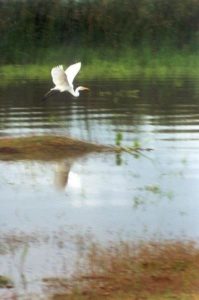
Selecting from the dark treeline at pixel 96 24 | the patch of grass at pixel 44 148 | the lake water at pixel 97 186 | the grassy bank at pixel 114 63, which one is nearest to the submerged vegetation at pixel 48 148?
the patch of grass at pixel 44 148

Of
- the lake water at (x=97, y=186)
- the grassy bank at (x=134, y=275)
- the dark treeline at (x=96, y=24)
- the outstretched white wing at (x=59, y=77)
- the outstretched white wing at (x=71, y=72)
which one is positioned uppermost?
the dark treeline at (x=96, y=24)

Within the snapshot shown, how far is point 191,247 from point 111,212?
1.88 m

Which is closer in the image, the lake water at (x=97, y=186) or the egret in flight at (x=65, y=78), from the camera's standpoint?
the lake water at (x=97, y=186)

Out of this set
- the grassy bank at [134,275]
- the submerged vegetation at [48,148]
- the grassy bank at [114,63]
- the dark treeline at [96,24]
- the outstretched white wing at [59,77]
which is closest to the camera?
the grassy bank at [134,275]

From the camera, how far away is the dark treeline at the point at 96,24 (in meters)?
30.2

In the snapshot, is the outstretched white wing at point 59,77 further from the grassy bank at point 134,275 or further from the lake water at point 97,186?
the grassy bank at point 134,275

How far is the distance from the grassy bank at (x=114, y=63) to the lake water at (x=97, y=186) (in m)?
7.49

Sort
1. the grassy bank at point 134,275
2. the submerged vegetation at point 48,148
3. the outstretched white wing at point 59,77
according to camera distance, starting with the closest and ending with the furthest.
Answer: the grassy bank at point 134,275 → the submerged vegetation at point 48,148 → the outstretched white wing at point 59,77

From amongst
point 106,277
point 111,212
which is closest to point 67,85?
point 111,212

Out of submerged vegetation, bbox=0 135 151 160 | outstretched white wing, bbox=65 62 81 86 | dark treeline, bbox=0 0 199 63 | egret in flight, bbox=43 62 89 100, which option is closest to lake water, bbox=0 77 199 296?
submerged vegetation, bbox=0 135 151 160

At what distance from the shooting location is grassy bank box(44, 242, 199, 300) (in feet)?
21.8

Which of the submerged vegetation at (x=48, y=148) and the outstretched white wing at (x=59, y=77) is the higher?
the outstretched white wing at (x=59, y=77)

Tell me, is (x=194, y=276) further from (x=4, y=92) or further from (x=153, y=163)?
(x=4, y=92)

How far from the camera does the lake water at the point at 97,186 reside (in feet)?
27.7
